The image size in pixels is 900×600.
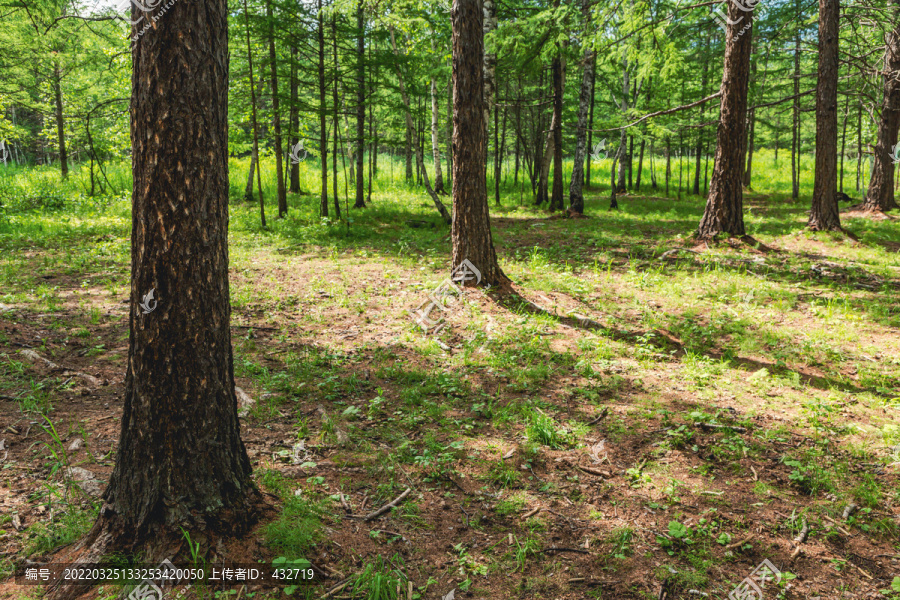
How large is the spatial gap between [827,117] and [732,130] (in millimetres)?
3375

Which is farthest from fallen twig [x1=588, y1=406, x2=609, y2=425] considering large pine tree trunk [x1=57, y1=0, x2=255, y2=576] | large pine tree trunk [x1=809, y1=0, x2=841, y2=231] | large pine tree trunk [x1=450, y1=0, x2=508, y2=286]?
large pine tree trunk [x1=809, y1=0, x2=841, y2=231]

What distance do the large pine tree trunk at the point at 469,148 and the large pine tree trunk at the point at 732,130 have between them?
525cm

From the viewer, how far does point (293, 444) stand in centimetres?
398

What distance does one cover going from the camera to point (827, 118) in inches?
433

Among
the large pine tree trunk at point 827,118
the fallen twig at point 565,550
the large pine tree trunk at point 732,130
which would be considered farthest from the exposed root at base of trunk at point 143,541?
the large pine tree trunk at point 827,118

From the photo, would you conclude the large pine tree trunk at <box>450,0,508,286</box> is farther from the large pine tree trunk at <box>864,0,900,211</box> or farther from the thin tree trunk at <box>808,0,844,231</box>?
the large pine tree trunk at <box>864,0,900,211</box>

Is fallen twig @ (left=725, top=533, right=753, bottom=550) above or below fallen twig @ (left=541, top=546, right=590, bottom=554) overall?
above

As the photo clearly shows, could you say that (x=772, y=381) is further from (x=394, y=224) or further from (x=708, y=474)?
(x=394, y=224)

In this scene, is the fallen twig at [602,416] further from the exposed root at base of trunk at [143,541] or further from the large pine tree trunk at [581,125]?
the large pine tree trunk at [581,125]

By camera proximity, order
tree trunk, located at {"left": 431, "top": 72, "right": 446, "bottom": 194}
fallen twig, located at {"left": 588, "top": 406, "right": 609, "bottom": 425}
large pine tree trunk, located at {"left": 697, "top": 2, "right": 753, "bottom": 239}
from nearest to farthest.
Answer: fallen twig, located at {"left": 588, "top": 406, "right": 609, "bottom": 425}
large pine tree trunk, located at {"left": 697, "top": 2, "right": 753, "bottom": 239}
tree trunk, located at {"left": 431, "top": 72, "right": 446, "bottom": 194}

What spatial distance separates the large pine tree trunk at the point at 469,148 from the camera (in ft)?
22.6

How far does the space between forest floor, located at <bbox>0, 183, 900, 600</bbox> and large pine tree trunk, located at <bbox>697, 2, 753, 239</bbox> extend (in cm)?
125

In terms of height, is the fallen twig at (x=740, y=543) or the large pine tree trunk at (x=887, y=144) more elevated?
the large pine tree trunk at (x=887, y=144)

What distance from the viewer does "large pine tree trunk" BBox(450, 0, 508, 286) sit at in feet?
22.6
